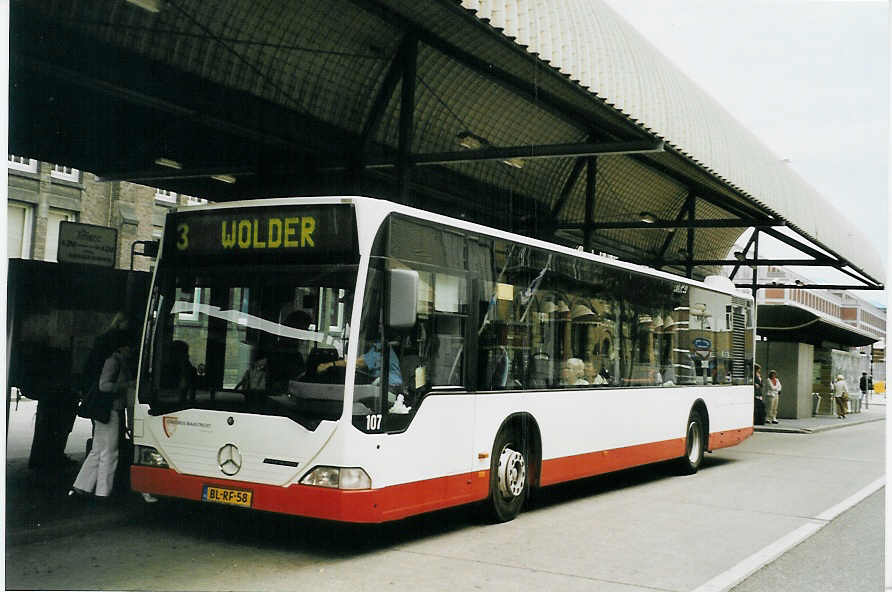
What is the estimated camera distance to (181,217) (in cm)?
871

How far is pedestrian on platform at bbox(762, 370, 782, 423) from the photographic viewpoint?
99.7 feet

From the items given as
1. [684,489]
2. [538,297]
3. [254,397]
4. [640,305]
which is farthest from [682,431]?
[254,397]

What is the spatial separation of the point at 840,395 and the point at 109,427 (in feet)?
107

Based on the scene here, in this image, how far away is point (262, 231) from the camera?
8.22m

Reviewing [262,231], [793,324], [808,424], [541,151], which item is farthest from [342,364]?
[793,324]

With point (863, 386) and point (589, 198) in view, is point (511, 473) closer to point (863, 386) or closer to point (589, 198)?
point (589, 198)

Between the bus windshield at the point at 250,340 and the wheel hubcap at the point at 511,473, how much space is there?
2.73 metres

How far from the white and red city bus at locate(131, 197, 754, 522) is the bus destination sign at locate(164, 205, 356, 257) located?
1 centimetres

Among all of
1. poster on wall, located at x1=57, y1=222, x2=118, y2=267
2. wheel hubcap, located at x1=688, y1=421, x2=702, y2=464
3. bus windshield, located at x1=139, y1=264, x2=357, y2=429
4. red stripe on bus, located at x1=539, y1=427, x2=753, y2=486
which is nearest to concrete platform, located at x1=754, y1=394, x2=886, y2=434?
wheel hubcap, located at x1=688, y1=421, x2=702, y2=464

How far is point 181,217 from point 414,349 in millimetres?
2442

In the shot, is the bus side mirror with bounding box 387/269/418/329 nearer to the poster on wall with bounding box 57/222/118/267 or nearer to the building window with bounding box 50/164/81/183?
the poster on wall with bounding box 57/222/118/267

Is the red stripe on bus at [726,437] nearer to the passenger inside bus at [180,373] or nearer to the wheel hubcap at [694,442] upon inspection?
the wheel hubcap at [694,442]

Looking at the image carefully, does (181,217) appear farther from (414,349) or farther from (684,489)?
(684,489)

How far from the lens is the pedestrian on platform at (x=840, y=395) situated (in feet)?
119
